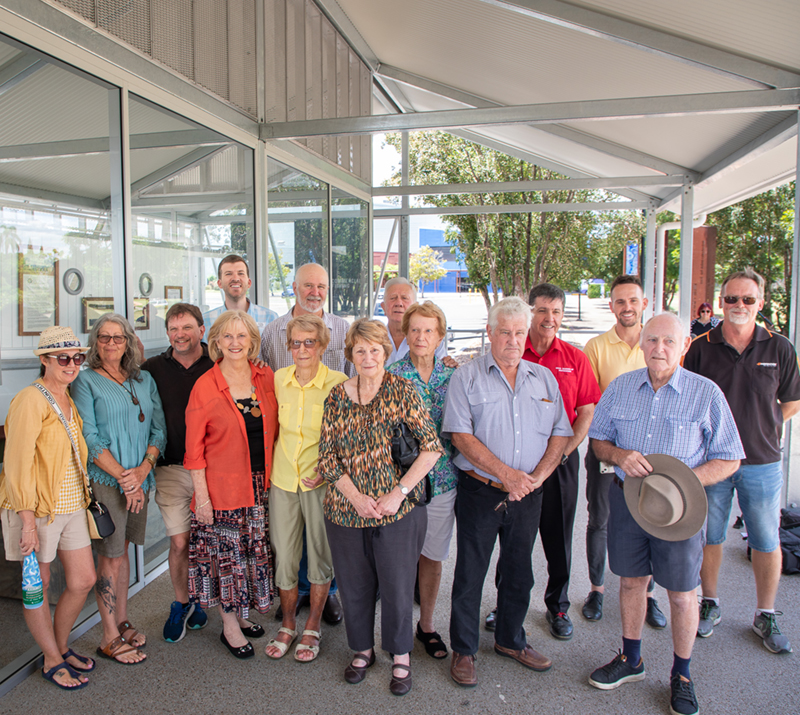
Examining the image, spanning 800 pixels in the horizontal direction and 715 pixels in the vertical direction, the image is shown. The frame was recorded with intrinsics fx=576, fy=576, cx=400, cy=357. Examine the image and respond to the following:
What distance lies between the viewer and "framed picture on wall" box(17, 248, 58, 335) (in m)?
3.35

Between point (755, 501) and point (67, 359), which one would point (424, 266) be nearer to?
point (755, 501)

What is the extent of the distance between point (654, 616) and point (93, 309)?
3.70m

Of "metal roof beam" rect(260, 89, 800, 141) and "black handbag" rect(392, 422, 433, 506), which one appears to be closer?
"black handbag" rect(392, 422, 433, 506)

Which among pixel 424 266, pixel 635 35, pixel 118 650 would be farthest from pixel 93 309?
pixel 424 266

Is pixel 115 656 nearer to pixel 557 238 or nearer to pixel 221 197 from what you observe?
pixel 221 197

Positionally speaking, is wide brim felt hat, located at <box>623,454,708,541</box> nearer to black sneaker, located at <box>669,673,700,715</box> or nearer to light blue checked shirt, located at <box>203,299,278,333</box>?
black sneaker, located at <box>669,673,700,715</box>

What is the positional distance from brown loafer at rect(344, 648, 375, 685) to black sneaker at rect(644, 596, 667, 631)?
1.56 metres

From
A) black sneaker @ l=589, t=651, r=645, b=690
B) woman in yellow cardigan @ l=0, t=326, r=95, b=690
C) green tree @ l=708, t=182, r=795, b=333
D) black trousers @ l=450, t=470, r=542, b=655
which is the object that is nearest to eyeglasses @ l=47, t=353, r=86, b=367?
woman in yellow cardigan @ l=0, t=326, r=95, b=690

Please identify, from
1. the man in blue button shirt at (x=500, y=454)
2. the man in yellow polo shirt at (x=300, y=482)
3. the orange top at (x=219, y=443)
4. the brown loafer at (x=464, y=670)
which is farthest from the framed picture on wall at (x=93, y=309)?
the brown loafer at (x=464, y=670)

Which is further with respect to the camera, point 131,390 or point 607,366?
point 607,366

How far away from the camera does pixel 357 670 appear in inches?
106

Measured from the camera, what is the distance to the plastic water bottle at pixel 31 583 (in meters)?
2.47

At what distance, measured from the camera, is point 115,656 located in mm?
2832

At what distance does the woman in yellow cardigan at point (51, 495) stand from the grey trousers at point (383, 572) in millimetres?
1159
